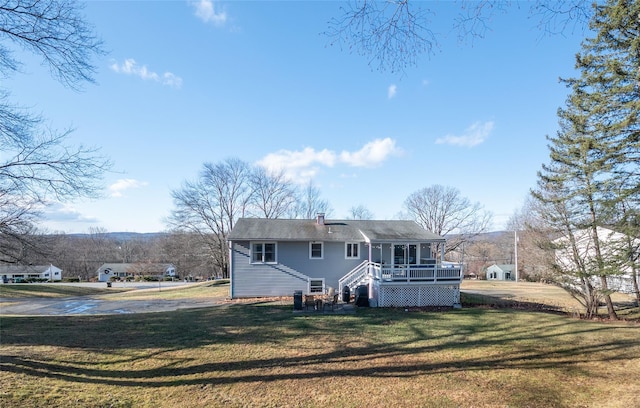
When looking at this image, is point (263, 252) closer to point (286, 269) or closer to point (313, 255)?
point (286, 269)

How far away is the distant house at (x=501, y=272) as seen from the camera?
174ft

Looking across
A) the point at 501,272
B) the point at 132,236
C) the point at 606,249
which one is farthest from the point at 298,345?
the point at 132,236

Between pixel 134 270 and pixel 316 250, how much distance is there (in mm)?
50551

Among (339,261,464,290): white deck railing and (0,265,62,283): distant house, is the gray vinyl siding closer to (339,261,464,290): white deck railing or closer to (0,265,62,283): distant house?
(339,261,464,290): white deck railing

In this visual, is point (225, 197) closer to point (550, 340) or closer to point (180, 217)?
point (180, 217)

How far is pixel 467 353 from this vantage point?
7816 mm

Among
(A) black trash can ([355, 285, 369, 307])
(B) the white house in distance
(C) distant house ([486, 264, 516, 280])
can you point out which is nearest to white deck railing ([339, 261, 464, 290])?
(A) black trash can ([355, 285, 369, 307])

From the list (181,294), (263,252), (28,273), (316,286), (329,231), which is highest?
(329,231)

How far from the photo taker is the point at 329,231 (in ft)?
66.2

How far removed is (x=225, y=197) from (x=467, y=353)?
3474 centimetres

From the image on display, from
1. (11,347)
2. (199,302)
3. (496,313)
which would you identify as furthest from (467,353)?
(199,302)

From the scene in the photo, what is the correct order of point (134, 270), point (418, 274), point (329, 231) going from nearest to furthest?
point (418, 274) < point (329, 231) < point (134, 270)

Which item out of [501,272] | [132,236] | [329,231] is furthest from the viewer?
[132,236]

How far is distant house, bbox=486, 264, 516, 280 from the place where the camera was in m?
53.1
